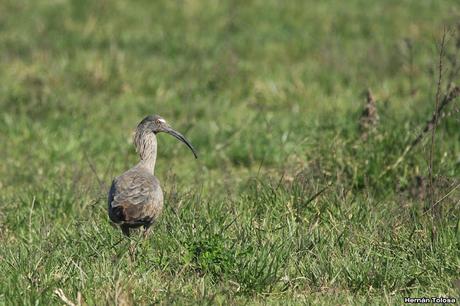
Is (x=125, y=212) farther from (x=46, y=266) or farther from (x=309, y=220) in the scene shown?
(x=309, y=220)

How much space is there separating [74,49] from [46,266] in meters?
7.55

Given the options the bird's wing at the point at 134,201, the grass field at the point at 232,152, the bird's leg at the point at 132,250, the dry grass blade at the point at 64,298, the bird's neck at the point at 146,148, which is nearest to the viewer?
the dry grass blade at the point at 64,298

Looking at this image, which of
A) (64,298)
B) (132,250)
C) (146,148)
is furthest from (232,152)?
(64,298)

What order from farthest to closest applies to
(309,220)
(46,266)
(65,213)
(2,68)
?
(2,68), (65,213), (309,220), (46,266)

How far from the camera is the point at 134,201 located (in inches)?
257

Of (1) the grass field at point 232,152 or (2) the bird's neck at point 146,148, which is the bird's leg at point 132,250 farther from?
(2) the bird's neck at point 146,148

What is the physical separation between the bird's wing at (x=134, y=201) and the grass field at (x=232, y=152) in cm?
A: 17

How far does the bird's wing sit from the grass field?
173 mm

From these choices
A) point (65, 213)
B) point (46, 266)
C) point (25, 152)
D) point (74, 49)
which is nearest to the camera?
point (46, 266)

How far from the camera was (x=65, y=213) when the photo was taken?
7.90 metres

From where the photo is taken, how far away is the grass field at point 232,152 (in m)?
5.90

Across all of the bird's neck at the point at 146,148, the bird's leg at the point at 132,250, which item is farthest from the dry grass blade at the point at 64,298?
the bird's neck at the point at 146,148

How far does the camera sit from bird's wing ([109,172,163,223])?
6.50 metres

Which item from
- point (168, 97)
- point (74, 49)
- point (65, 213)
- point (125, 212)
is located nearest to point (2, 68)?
point (74, 49)
